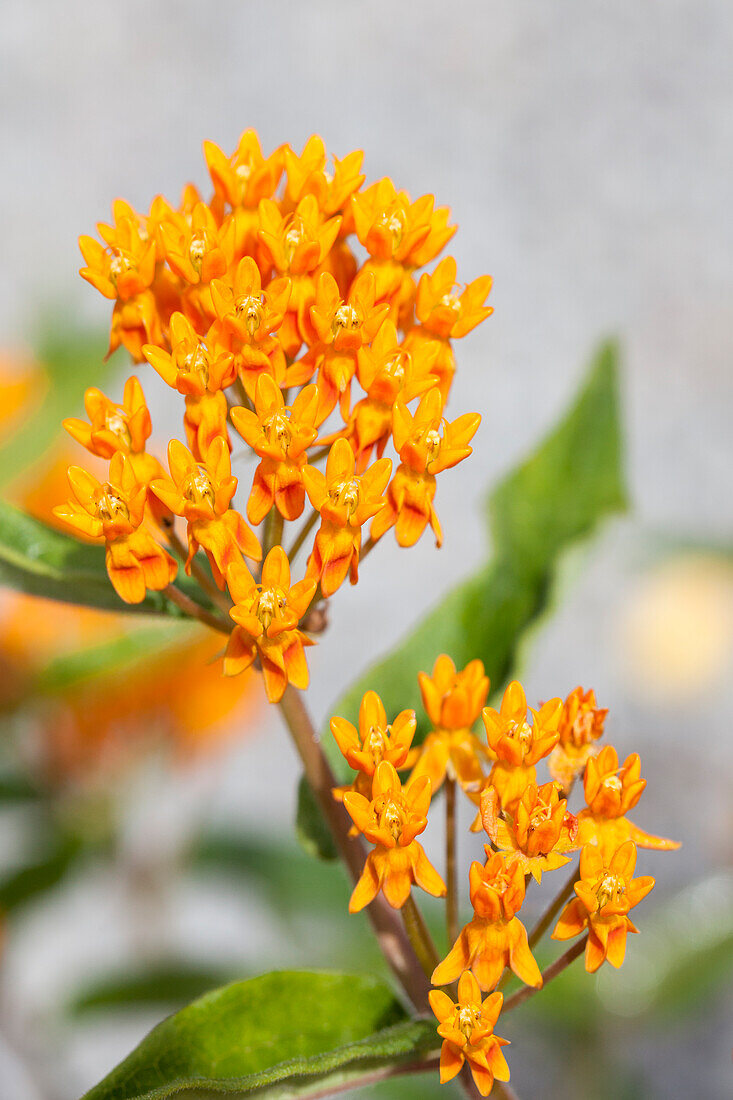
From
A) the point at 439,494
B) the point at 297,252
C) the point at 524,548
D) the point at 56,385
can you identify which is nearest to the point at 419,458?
the point at 297,252

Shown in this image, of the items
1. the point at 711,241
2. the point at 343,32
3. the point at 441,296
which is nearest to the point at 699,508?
the point at 711,241

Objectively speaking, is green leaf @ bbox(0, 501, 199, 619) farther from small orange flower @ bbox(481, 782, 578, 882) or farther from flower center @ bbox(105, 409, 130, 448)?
small orange flower @ bbox(481, 782, 578, 882)

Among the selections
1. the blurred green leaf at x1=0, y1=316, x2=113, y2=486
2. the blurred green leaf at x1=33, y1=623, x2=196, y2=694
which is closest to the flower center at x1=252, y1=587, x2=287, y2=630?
the blurred green leaf at x1=33, y1=623, x2=196, y2=694

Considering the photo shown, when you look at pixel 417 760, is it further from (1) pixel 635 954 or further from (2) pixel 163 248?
(1) pixel 635 954

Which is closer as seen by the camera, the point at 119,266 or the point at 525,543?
the point at 119,266

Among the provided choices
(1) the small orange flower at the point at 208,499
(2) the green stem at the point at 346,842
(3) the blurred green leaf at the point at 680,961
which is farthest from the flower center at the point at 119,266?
(3) the blurred green leaf at the point at 680,961

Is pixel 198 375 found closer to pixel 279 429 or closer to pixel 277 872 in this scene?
pixel 279 429
